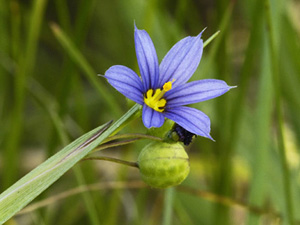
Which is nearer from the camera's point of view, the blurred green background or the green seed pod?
the green seed pod

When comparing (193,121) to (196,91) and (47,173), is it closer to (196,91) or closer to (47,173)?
(196,91)

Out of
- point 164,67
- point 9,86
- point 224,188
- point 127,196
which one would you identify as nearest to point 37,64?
point 9,86

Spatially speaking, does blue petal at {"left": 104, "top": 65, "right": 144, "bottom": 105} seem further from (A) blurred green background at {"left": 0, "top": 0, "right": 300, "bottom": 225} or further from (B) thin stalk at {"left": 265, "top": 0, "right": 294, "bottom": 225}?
(B) thin stalk at {"left": 265, "top": 0, "right": 294, "bottom": 225}

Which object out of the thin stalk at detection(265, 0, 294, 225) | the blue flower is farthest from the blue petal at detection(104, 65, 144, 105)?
the thin stalk at detection(265, 0, 294, 225)

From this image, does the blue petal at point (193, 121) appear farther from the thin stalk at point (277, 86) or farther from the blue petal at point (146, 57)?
the thin stalk at point (277, 86)

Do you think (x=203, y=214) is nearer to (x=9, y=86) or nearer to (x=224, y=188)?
(x=224, y=188)

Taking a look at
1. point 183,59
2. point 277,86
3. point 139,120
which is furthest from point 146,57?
point 139,120
